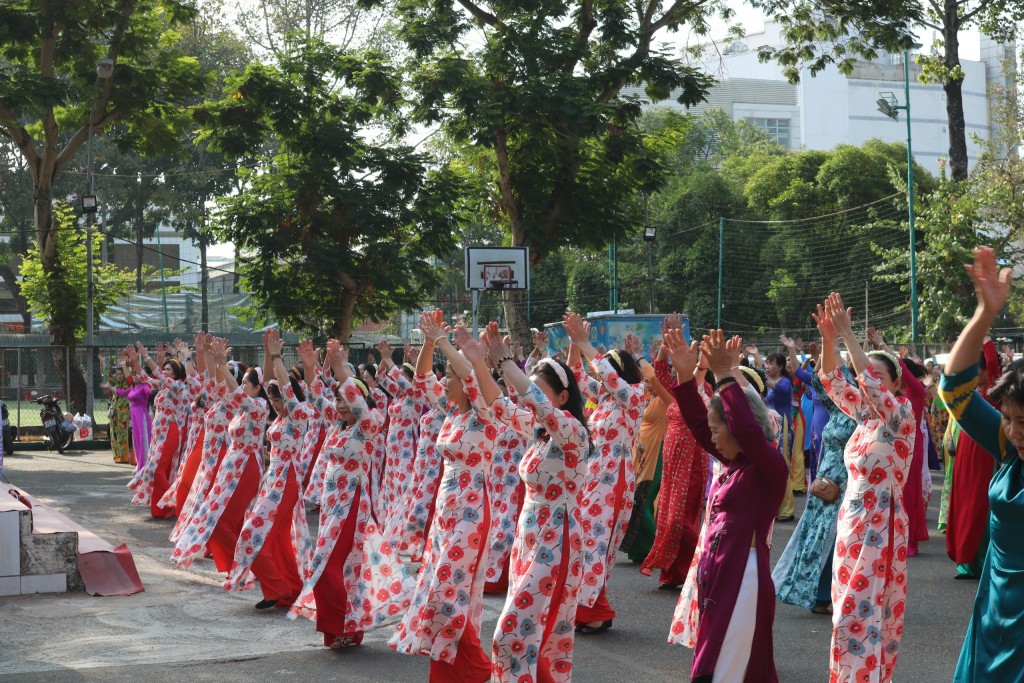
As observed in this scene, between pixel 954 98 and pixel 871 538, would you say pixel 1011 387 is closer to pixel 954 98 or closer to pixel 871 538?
pixel 871 538

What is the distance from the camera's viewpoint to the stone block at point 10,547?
8812 mm

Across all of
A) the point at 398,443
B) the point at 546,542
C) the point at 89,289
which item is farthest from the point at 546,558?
the point at 89,289

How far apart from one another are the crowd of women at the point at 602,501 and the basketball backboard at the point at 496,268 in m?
3.92

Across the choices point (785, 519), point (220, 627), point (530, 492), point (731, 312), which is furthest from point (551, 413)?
point (731, 312)

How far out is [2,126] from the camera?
23.9m

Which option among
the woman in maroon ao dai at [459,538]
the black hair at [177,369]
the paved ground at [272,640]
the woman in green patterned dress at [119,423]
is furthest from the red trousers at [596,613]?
the woman in green patterned dress at [119,423]

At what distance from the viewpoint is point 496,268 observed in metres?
16.3

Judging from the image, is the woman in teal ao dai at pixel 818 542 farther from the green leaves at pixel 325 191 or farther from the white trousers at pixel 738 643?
the green leaves at pixel 325 191

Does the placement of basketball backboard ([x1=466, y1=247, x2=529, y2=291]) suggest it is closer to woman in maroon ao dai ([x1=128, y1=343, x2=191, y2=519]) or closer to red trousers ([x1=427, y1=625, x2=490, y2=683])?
woman in maroon ao dai ([x1=128, y1=343, x2=191, y2=519])

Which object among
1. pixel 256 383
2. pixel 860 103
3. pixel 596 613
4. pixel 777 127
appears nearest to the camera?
pixel 596 613

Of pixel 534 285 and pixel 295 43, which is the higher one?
pixel 295 43

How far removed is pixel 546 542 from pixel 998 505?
7.64 feet

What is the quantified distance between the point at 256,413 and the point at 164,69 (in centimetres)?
1634

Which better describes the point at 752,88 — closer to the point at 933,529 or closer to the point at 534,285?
the point at 534,285
